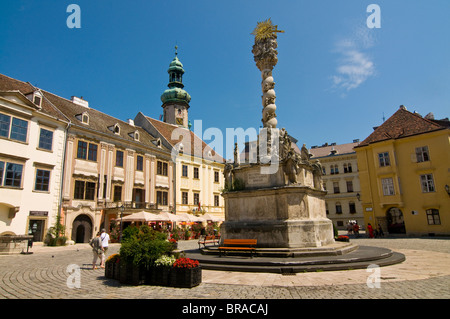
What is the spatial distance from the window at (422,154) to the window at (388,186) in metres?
3.27

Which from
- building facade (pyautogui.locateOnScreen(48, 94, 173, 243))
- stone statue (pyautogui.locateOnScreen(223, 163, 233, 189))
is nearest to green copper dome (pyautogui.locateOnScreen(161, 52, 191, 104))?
building facade (pyautogui.locateOnScreen(48, 94, 173, 243))

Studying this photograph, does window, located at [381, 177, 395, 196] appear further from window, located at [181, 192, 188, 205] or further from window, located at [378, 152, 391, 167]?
window, located at [181, 192, 188, 205]

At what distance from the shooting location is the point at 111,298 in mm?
6262

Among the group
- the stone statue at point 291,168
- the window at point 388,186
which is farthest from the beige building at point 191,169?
the stone statue at point 291,168

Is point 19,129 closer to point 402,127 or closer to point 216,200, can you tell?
point 216,200

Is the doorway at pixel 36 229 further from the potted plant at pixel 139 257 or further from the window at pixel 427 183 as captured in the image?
the window at pixel 427 183

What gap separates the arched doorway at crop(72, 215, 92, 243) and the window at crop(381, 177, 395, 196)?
30328 mm

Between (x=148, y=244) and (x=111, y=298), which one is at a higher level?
(x=148, y=244)

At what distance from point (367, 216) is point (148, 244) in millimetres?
29064

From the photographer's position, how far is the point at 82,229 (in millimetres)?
27062

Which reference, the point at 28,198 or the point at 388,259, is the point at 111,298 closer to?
the point at 388,259

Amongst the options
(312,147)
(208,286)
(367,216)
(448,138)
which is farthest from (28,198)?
(312,147)

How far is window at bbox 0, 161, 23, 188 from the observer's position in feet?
69.2
